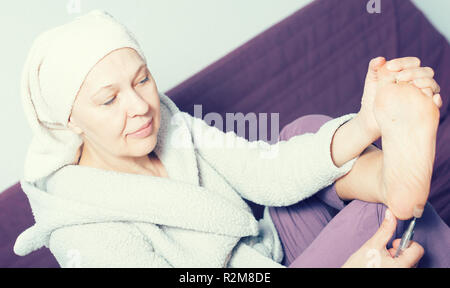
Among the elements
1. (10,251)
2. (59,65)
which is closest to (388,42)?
(59,65)

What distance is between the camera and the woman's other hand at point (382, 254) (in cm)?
70

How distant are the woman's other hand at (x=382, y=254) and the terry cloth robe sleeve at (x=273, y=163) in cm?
16

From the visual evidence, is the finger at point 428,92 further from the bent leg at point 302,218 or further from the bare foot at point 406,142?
the bent leg at point 302,218

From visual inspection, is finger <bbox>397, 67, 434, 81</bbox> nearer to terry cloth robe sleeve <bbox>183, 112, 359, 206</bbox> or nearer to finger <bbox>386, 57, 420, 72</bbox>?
finger <bbox>386, 57, 420, 72</bbox>

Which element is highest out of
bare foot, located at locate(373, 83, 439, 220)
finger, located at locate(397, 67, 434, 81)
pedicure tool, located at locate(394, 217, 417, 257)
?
finger, located at locate(397, 67, 434, 81)

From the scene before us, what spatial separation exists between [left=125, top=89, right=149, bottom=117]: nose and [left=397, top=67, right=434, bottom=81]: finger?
418 mm

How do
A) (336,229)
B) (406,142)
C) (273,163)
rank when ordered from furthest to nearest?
(273,163), (336,229), (406,142)

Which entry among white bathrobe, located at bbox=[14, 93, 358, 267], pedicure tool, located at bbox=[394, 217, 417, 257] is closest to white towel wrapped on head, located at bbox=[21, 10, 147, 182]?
white bathrobe, located at bbox=[14, 93, 358, 267]

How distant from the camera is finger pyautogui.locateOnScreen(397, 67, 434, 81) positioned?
0.70 m

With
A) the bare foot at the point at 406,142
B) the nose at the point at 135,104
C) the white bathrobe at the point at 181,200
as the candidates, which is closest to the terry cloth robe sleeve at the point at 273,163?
the white bathrobe at the point at 181,200

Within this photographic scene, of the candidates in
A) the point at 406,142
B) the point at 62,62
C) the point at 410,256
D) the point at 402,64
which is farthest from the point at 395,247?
the point at 62,62

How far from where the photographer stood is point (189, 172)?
90 centimetres

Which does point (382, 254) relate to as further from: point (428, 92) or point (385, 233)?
point (428, 92)

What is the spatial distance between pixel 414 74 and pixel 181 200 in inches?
18.0
